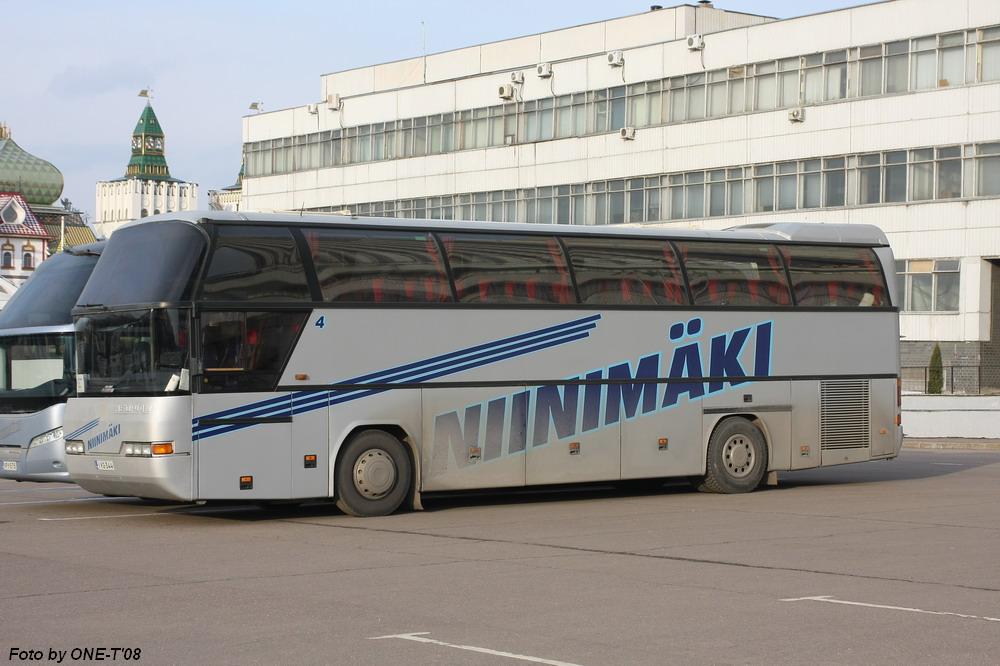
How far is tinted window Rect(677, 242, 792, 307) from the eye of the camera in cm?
2084

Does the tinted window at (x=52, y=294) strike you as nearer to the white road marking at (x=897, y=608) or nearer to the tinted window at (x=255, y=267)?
the tinted window at (x=255, y=267)

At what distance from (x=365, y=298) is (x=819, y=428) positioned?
24.5 ft

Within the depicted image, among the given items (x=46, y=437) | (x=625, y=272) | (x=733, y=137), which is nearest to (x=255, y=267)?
(x=46, y=437)

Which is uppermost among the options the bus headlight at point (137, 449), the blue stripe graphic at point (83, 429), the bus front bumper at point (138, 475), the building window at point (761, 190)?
the building window at point (761, 190)

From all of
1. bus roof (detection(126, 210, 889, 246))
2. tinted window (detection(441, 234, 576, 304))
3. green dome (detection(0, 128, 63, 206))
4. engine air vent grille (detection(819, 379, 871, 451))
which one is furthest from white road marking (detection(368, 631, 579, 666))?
green dome (detection(0, 128, 63, 206))

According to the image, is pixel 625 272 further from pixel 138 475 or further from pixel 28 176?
pixel 28 176

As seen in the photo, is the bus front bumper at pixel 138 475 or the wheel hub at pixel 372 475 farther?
the wheel hub at pixel 372 475

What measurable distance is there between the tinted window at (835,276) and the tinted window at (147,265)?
28.9 ft

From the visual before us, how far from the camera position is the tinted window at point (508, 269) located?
742 inches

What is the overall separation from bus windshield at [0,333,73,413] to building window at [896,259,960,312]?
126 ft

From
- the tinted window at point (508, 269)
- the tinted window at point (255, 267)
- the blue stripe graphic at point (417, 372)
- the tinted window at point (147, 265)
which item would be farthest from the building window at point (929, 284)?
the tinted window at point (147, 265)

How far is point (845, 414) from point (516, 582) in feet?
37.0

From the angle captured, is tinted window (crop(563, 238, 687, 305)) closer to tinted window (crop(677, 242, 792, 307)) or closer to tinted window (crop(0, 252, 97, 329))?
tinted window (crop(677, 242, 792, 307))

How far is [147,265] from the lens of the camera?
1725 centimetres
